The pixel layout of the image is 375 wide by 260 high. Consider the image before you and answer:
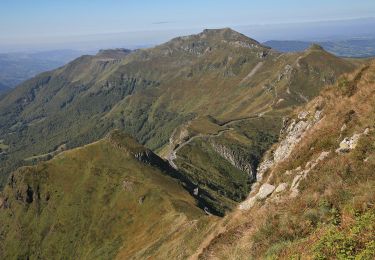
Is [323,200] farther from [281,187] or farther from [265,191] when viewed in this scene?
[265,191]

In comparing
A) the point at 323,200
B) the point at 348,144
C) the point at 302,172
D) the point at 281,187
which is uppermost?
the point at 348,144

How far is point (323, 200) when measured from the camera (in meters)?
23.0

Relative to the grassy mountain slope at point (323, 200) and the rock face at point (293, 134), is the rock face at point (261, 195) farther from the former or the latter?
the rock face at point (293, 134)

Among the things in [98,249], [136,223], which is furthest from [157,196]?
[98,249]

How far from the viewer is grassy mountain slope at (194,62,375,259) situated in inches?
730

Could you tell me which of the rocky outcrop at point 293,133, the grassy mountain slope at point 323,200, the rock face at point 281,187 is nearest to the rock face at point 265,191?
the grassy mountain slope at point 323,200

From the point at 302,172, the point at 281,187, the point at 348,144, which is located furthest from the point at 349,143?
the point at 281,187

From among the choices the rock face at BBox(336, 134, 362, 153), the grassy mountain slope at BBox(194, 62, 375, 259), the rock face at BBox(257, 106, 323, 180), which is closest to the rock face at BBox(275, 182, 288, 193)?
the grassy mountain slope at BBox(194, 62, 375, 259)

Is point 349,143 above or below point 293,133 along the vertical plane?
above

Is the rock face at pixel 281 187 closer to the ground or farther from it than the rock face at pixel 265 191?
farther from it

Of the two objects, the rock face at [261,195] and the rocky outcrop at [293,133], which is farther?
the rocky outcrop at [293,133]

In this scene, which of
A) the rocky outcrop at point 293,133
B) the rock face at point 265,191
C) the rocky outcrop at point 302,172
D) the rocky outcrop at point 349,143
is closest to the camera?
the rocky outcrop at point 302,172

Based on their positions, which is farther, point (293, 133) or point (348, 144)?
point (293, 133)

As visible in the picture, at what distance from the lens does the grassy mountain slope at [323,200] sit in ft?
60.8
